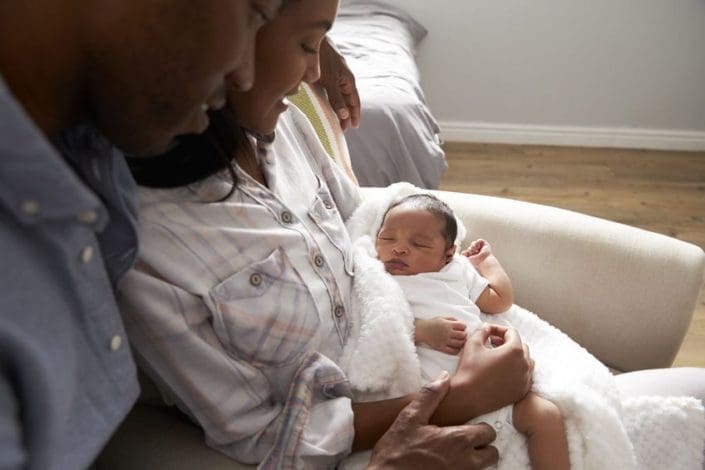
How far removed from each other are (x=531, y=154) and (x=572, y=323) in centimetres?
228

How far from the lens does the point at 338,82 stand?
1.44 meters

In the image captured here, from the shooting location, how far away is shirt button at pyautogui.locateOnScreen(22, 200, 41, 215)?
54 cm

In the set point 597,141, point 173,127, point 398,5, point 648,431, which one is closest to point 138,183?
point 173,127

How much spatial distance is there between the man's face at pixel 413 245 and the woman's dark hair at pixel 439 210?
10 millimetres

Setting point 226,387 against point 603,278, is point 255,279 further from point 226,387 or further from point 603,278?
point 603,278

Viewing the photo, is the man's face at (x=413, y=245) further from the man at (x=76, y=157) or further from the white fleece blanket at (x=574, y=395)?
the man at (x=76, y=157)

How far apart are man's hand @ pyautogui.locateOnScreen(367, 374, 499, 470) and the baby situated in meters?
0.13

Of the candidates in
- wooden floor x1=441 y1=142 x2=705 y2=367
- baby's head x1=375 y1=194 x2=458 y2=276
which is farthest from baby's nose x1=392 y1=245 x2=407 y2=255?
wooden floor x1=441 y1=142 x2=705 y2=367

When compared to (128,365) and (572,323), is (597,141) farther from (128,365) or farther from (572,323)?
(128,365)

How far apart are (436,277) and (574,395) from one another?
320 mm

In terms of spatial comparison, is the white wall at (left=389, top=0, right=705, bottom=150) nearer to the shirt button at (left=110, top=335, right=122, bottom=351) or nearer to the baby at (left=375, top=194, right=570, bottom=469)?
the baby at (left=375, top=194, right=570, bottom=469)

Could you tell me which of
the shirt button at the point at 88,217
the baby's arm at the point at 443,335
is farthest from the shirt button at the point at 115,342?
the baby's arm at the point at 443,335

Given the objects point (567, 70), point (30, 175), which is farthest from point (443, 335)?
point (567, 70)

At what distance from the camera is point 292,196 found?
42.1 inches
